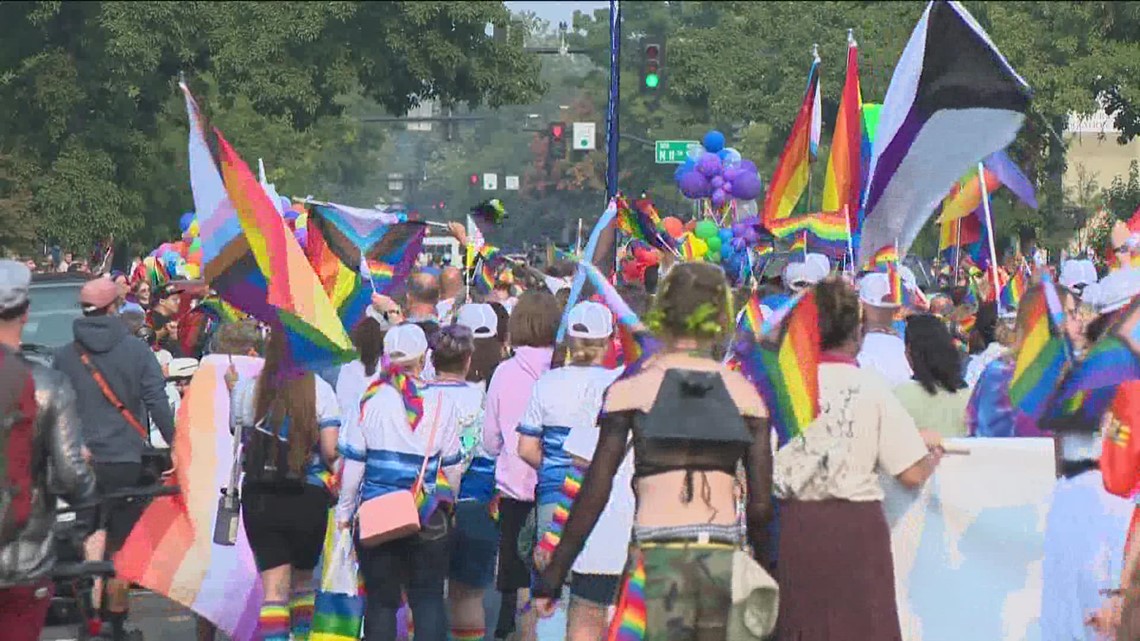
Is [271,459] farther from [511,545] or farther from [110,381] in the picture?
[110,381]

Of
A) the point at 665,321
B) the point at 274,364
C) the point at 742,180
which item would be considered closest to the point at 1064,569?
the point at 665,321

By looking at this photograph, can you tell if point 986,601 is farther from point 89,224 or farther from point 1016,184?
point 89,224

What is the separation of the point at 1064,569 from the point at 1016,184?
7.31m

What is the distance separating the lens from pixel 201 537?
10.8 meters

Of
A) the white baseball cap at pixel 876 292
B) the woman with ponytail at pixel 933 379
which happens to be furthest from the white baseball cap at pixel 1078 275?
the woman with ponytail at pixel 933 379

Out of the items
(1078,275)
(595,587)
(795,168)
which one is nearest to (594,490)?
(595,587)

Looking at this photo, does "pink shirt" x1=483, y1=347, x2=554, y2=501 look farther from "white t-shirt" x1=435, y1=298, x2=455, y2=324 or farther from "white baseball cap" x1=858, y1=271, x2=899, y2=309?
"white t-shirt" x1=435, y1=298, x2=455, y2=324

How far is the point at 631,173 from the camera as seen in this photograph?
10306cm

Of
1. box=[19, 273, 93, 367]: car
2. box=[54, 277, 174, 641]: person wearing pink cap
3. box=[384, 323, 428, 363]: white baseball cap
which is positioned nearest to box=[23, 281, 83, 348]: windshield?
box=[19, 273, 93, 367]: car

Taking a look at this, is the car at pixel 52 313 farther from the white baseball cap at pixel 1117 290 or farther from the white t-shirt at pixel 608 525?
the white baseball cap at pixel 1117 290

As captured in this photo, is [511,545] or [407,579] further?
[511,545]

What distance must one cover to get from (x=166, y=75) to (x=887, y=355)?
34848 mm

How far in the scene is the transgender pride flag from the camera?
10.5 metres

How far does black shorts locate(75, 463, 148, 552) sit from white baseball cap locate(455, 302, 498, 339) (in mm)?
1757
